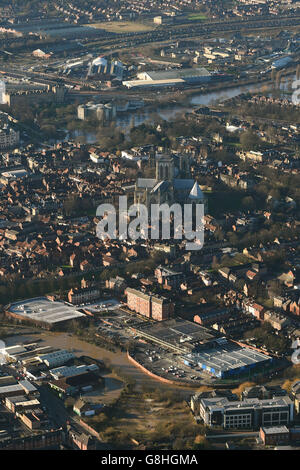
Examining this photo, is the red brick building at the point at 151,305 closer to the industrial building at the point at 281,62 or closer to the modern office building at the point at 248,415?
the modern office building at the point at 248,415

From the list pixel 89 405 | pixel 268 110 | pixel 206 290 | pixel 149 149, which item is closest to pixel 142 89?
pixel 268 110

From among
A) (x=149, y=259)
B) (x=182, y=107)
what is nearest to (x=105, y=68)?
(x=182, y=107)

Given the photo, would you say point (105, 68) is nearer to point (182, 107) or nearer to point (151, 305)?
point (182, 107)

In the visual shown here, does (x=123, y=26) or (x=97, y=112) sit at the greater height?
(x=97, y=112)

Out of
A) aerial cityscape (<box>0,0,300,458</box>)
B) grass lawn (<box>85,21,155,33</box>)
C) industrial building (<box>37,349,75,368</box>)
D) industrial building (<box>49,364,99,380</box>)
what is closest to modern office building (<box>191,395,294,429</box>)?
aerial cityscape (<box>0,0,300,458</box>)

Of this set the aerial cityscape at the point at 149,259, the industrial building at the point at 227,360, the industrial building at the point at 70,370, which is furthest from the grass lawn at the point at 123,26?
the industrial building at the point at 70,370

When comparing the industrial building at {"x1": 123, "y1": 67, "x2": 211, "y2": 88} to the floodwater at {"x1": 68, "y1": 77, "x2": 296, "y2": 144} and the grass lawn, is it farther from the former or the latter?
the grass lawn
